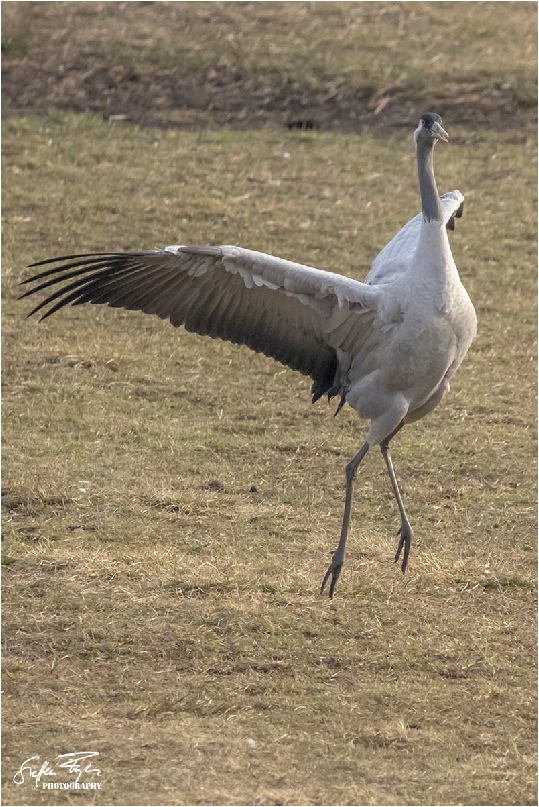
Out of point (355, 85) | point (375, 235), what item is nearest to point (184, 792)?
point (375, 235)

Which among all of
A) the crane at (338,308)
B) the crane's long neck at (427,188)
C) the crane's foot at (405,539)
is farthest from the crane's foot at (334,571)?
the crane's long neck at (427,188)

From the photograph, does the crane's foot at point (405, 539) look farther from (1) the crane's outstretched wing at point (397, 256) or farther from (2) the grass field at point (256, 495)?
(1) the crane's outstretched wing at point (397, 256)

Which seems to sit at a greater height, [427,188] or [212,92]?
[212,92]

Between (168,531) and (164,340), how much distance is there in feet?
8.28

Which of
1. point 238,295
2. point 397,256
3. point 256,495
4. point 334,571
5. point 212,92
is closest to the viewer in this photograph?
point 334,571

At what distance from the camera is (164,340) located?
870 centimetres

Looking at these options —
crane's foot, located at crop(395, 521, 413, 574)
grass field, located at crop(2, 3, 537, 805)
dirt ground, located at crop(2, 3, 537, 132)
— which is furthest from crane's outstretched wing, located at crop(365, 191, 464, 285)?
dirt ground, located at crop(2, 3, 537, 132)

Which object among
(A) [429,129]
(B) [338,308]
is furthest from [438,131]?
(B) [338,308]

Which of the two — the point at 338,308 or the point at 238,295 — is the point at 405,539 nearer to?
the point at 338,308

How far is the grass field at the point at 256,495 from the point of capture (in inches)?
190

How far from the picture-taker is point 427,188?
19.5 ft

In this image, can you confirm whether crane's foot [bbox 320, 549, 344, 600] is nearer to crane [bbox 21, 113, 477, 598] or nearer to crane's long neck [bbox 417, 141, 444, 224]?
crane [bbox 21, 113, 477, 598]

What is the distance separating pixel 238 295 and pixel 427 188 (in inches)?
35.0

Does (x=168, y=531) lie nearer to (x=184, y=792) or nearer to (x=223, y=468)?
(x=223, y=468)
